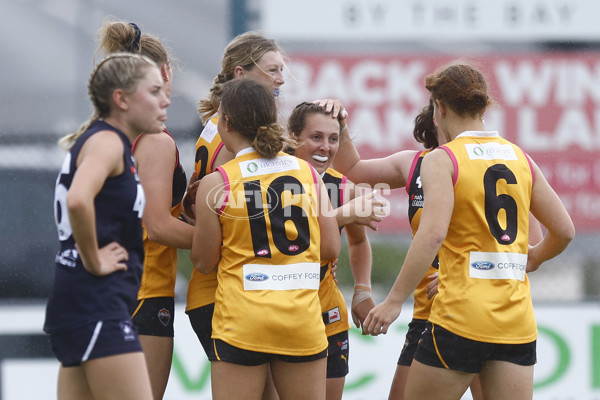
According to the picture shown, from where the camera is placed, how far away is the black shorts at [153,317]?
3062 mm

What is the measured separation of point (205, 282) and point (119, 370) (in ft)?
2.68

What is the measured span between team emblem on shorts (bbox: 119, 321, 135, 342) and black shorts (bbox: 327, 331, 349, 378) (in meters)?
1.14

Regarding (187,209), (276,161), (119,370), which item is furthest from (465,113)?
(119,370)

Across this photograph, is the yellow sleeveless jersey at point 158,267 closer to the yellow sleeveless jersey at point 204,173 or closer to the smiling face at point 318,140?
the yellow sleeveless jersey at point 204,173

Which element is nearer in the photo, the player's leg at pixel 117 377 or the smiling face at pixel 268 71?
the player's leg at pixel 117 377

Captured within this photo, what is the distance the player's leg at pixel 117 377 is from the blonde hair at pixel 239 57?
51.0 inches

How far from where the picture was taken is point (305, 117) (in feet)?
11.1

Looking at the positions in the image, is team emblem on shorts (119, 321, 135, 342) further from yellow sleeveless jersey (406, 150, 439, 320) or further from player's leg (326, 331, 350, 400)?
yellow sleeveless jersey (406, 150, 439, 320)

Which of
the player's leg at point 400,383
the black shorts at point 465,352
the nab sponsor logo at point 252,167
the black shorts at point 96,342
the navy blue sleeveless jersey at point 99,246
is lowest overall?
the player's leg at point 400,383

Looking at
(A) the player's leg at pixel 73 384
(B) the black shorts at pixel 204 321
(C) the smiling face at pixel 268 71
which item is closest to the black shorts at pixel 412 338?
(B) the black shorts at pixel 204 321

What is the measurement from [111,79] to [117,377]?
88 cm

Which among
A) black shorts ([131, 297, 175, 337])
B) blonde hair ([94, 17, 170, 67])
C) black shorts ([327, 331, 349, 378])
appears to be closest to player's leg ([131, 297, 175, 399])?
black shorts ([131, 297, 175, 337])

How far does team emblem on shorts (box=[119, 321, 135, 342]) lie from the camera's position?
2340 mm

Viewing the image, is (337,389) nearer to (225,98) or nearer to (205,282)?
(205,282)
